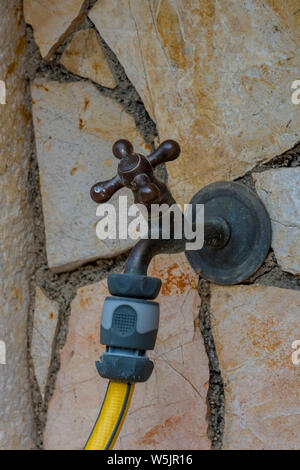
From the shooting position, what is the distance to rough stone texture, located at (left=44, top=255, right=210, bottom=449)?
79cm

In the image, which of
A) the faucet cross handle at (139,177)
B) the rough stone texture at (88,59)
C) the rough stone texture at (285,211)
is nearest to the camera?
the faucet cross handle at (139,177)

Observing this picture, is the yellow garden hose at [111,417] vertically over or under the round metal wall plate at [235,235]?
under

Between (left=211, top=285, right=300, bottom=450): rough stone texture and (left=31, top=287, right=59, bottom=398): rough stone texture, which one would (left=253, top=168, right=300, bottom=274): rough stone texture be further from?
(left=31, top=287, right=59, bottom=398): rough stone texture

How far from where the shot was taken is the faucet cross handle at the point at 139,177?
0.60 m

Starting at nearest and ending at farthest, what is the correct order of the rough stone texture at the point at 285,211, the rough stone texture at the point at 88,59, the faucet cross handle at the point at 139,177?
the faucet cross handle at the point at 139,177 < the rough stone texture at the point at 285,211 < the rough stone texture at the point at 88,59

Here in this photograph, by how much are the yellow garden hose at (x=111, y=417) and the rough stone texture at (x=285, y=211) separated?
0.78ft

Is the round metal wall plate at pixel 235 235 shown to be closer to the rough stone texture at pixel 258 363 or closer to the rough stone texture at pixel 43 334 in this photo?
the rough stone texture at pixel 258 363

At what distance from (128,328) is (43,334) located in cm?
32

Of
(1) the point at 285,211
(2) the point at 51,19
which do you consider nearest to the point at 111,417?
(1) the point at 285,211

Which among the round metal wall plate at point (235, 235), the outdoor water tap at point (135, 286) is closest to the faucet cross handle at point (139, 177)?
the outdoor water tap at point (135, 286)

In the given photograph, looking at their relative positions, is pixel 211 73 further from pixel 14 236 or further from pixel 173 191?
pixel 14 236

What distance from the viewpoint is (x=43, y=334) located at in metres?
0.89

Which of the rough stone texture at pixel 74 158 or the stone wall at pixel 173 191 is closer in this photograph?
the stone wall at pixel 173 191

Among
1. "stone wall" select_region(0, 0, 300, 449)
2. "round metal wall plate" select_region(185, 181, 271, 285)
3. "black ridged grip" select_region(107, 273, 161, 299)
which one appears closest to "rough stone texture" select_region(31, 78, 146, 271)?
"stone wall" select_region(0, 0, 300, 449)
